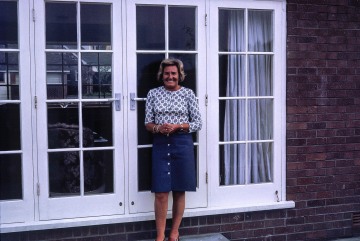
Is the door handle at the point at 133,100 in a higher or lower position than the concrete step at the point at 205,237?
higher

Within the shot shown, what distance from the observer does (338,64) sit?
16.2ft

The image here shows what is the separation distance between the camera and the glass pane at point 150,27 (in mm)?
4375

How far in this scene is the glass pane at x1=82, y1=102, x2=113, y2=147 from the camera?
14.1 ft

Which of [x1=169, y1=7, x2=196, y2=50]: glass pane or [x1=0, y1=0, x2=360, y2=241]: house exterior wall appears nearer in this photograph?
[x1=169, y1=7, x2=196, y2=50]: glass pane

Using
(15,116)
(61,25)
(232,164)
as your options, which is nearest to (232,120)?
(232,164)

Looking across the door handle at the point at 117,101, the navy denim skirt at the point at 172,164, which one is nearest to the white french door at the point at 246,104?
the navy denim skirt at the point at 172,164

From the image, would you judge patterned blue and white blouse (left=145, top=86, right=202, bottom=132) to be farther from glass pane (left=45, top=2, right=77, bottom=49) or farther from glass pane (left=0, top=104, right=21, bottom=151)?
glass pane (left=0, top=104, right=21, bottom=151)

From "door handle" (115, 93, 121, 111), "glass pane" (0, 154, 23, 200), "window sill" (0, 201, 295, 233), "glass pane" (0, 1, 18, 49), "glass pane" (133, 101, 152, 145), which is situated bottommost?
"window sill" (0, 201, 295, 233)

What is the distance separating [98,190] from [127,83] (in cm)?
104

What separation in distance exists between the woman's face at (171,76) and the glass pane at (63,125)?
858 mm

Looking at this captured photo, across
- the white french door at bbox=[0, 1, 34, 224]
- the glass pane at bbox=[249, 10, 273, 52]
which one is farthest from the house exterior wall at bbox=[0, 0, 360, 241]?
the white french door at bbox=[0, 1, 34, 224]

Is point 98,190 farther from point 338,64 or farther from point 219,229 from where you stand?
point 338,64

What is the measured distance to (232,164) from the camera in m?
4.78

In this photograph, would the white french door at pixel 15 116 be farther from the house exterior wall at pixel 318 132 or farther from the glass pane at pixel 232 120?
the glass pane at pixel 232 120
